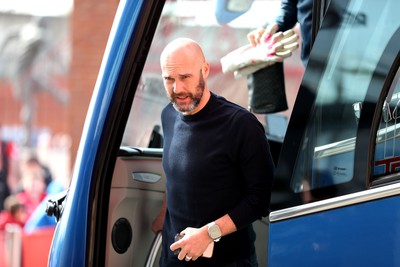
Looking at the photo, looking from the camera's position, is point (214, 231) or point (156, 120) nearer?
point (214, 231)

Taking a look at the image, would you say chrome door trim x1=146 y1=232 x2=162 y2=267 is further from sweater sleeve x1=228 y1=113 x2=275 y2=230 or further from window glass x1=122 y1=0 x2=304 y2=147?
sweater sleeve x1=228 y1=113 x2=275 y2=230

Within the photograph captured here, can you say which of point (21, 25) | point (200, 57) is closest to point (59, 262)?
point (200, 57)

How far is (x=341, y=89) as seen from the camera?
7.81ft

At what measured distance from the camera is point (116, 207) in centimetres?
326

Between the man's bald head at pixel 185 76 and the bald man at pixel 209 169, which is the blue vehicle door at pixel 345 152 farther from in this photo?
the man's bald head at pixel 185 76

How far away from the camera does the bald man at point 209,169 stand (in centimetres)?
258

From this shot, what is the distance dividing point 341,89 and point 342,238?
43 cm

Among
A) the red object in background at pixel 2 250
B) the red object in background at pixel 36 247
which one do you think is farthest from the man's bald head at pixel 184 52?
the red object in background at pixel 2 250

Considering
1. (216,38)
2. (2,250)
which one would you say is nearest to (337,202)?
(216,38)

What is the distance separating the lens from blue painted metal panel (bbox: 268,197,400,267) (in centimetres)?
215

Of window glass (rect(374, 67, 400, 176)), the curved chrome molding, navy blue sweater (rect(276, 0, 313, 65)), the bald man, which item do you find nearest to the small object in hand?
the bald man

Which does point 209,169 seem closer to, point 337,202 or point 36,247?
point 337,202

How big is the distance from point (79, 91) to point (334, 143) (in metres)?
12.6

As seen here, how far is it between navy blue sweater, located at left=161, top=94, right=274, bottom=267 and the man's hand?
0.10 metres
